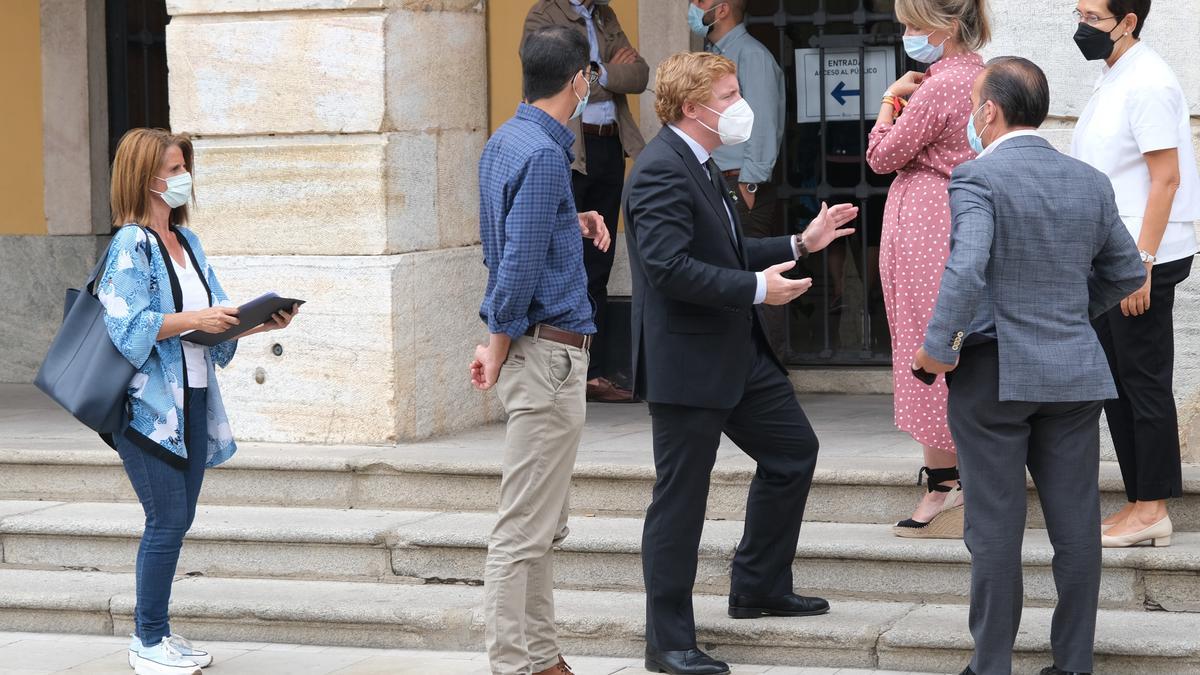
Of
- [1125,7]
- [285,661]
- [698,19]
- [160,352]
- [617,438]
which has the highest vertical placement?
[698,19]

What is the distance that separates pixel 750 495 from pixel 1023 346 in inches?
49.6

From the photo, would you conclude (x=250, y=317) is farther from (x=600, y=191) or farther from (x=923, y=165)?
(x=600, y=191)

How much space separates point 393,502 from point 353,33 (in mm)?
1984

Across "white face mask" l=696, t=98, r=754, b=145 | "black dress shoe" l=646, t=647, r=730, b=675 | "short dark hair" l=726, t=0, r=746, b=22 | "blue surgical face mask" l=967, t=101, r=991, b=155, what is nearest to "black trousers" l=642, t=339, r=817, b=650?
"black dress shoe" l=646, t=647, r=730, b=675

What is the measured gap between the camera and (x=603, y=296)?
8.53 meters

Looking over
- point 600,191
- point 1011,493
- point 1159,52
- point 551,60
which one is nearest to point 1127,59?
point 1159,52

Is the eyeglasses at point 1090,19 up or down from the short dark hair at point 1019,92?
up

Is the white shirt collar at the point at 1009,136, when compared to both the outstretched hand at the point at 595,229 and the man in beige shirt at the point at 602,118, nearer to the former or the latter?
the outstretched hand at the point at 595,229

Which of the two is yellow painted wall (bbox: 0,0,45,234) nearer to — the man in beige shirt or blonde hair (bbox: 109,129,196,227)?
the man in beige shirt

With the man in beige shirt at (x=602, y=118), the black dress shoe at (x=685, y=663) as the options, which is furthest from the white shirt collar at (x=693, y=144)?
the man in beige shirt at (x=602, y=118)

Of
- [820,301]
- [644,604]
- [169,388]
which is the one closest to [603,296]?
[820,301]

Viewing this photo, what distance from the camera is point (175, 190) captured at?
5.64 m

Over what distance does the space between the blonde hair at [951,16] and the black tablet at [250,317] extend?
87.3 inches

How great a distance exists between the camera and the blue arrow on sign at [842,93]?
8.64 metres
